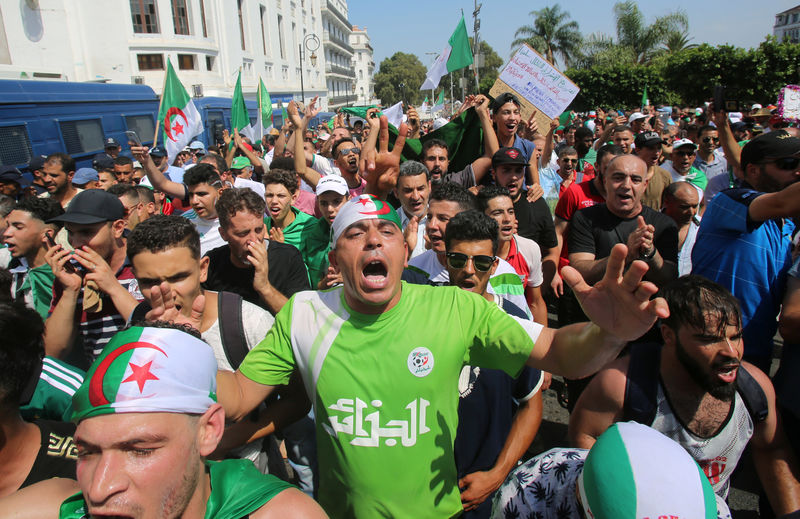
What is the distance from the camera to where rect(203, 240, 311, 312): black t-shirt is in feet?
9.92

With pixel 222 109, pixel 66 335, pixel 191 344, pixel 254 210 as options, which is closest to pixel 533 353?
pixel 191 344

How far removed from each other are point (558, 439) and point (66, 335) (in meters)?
3.52

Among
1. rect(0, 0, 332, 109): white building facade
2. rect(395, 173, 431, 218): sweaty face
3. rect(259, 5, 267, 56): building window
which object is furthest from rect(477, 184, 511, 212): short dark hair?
rect(259, 5, 267, 56): building window

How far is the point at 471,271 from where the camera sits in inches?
103

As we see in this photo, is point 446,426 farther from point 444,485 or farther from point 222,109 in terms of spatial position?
point 222,109

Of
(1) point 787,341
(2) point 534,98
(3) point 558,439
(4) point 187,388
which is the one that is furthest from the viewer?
(2) point 534,98

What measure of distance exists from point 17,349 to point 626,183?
11.9 feet

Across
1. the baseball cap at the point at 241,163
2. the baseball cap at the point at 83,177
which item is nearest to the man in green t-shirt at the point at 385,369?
the baseball cap at the point at 83,177

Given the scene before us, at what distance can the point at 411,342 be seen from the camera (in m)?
1.80

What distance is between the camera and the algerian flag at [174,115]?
7855 mm

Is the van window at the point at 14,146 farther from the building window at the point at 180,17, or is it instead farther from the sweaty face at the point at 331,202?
the building window at the point at 180,17

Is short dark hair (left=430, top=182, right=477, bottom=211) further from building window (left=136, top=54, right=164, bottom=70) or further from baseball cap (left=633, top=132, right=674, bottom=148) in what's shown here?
building window (left=136, top=54, right=164, bottom=70)

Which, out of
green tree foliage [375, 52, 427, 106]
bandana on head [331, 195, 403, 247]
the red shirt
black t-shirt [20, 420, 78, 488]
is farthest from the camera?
green tree foliage [375, 52, 427, 106]

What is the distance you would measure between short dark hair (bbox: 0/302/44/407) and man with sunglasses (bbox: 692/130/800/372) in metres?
3.53
